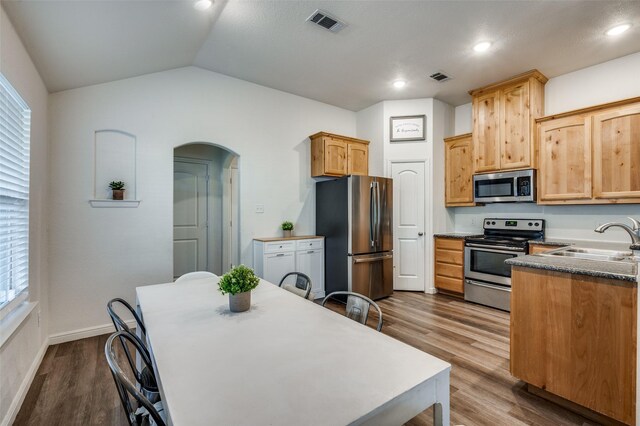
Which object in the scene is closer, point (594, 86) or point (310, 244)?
point (594, 86)

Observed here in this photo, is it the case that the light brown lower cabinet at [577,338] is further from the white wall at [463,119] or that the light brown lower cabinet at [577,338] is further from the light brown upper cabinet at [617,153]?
the white wall at [463,119]

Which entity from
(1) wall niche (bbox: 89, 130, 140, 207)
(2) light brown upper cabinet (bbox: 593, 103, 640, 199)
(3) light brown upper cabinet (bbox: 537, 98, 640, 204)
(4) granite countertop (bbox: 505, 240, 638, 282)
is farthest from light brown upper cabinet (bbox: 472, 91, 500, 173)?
(1) wall niche (bbox: 89, 130, 140, 207)

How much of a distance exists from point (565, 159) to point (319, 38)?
3.05 metres

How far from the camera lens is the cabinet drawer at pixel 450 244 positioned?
4.25 m

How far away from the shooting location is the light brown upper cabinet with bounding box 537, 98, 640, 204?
10.1ft

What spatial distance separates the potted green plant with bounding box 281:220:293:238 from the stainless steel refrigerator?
1.62 ft

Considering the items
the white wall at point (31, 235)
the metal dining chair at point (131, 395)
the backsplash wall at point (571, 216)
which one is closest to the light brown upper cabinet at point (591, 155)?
the backsplash wall at point (571, 216)

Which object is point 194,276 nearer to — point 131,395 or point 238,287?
point 238,287

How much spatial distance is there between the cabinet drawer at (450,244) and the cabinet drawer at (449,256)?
0.06 m

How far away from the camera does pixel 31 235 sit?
2395 mm

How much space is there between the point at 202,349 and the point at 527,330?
6.69 feet

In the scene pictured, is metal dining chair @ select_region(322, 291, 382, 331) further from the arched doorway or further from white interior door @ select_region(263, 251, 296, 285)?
the arched doorway

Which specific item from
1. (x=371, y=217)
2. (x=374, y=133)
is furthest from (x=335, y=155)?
(x=371, y=217)

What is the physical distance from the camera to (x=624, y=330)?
5.45ft
